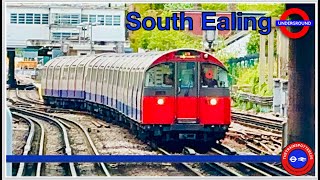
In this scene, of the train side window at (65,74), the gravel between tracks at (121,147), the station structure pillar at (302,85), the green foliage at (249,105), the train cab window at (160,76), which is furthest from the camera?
the train side window at (65,74)

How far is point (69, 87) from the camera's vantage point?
7.57m

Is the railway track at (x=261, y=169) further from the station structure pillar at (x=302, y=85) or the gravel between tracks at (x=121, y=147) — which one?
the gravel between tracks at (x=121, y=147)

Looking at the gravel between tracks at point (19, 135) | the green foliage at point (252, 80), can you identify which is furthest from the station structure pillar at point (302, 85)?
the gravel between tracks at point (19, 135)

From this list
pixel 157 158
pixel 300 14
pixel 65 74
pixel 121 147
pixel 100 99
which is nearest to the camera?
pixel 300 14

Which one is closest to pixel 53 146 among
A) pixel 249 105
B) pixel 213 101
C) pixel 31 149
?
pixel 31 149

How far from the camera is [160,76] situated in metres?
7.15

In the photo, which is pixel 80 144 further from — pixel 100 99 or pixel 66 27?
pixel 66 27

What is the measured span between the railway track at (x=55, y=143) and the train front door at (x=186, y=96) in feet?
2.94

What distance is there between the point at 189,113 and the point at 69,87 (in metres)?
1.10

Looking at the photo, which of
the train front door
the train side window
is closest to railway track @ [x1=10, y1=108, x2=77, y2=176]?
the train side window

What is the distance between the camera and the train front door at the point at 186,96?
7121mm

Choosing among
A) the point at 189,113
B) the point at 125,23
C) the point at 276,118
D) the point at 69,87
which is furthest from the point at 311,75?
the point at 69,87

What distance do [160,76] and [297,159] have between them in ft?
4.06

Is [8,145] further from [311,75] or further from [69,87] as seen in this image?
[311,75]
